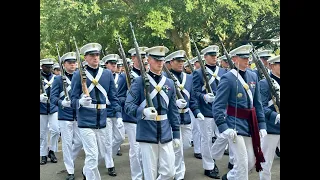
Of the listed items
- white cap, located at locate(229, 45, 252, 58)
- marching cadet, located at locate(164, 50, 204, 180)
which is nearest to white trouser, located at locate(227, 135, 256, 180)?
white cap, located at locate(229, 45, 252, 58)

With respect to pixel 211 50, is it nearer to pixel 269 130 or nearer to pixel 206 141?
pixel 206 141

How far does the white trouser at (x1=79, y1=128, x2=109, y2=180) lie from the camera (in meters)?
5.15

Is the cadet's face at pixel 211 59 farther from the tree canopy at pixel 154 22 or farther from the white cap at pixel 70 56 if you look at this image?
the tree canopy at pixel 154 22

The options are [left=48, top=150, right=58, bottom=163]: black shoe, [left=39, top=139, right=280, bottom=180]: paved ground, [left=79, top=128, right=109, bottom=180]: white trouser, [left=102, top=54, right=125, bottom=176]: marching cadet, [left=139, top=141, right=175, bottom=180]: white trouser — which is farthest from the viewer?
[left=48, top=150, right=58, bottom=163]: black shoe

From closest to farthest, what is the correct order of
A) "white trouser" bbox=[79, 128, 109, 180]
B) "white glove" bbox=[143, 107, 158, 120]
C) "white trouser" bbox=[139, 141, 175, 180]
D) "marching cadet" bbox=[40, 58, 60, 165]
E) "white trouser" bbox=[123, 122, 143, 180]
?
"white glove" bbox=[143, 107, 158, 120] → "white trouser" bbox=[139, 141, 175, 180] → "white trouser" bbox=[79, 128, 109, 180] → "white trouser" bbox=[123, 122, 143, 180] → "marching cadet" bbox=[40, 58, 60, 165]

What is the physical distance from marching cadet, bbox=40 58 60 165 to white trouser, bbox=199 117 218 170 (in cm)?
240

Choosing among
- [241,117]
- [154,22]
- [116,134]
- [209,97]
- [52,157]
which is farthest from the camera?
[154,22]

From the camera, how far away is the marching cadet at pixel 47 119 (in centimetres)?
726

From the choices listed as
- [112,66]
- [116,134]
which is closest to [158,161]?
[116,134]

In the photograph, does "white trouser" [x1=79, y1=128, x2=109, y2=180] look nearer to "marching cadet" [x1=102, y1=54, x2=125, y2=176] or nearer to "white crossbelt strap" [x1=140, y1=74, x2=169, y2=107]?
"marching cadet" [x1=102, y1=54, x2=125, y2=176]

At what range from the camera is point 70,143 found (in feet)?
20.6

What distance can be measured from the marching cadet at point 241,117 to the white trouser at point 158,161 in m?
0.67

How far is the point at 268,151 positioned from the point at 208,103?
154 centimetres
